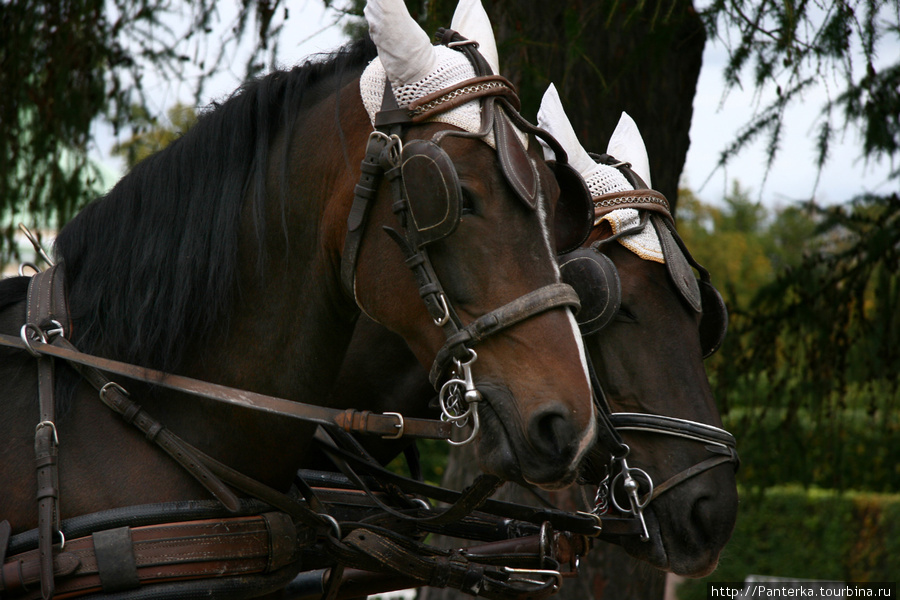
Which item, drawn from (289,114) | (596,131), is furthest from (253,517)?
(596,131)

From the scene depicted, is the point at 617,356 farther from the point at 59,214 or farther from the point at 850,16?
the point at 59,214

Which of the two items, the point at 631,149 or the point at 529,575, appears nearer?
the point at 529,575

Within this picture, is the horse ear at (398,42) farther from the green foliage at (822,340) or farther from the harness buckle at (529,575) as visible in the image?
the green foliage at (822,340)

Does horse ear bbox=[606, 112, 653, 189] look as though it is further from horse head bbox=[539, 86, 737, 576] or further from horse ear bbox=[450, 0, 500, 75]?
horse ear bbox=[450, 0, 500, 75]

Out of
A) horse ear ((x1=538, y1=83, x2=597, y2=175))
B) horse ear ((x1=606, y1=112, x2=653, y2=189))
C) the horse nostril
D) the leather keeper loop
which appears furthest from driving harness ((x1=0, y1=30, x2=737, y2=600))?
horse ear ((x1=606, y1=112, x2=653, y2=189))

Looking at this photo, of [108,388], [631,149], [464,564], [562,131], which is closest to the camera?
[108,388]

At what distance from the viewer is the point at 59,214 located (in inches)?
188

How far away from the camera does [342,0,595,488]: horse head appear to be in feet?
5.09

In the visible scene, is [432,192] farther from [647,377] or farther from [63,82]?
[63,82]

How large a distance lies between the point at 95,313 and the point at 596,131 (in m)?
2.70

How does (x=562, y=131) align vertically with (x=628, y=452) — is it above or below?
above

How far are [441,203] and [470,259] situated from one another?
129 millimetres

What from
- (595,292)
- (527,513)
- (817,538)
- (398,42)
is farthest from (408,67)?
(817,538)

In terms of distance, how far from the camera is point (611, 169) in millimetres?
2758
